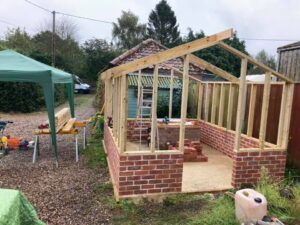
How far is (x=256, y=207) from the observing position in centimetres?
327

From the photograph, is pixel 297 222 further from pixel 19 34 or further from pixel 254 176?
pixel 19 34

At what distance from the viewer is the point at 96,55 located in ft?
86.4

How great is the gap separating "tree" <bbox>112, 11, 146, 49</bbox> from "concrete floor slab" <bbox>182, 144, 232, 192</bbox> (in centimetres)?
2795

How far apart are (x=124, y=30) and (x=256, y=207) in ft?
107

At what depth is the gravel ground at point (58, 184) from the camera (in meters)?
4.04

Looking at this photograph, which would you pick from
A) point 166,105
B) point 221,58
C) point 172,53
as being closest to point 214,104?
point 166,105

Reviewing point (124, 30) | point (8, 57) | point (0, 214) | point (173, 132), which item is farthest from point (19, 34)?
point (0, 214)

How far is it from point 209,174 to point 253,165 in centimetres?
102

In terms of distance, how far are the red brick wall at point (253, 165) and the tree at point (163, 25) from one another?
3012cm

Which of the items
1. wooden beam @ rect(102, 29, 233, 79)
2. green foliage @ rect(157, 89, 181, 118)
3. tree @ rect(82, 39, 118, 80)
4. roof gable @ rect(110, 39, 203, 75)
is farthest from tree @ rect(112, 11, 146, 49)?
wooden beam @ rect(102, 29, 233, 79)

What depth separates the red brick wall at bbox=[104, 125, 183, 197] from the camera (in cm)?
441

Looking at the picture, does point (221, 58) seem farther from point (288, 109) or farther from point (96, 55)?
point (288, 109)

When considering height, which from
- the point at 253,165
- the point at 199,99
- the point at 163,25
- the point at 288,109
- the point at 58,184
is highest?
the point at 163,25

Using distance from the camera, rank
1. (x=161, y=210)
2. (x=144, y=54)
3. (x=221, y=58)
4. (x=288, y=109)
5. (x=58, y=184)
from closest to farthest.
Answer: (x=161, y=210) → (x=288, y=109) → (x=58, y=184) → (x=144, y=54) → (x=221, y=58)
